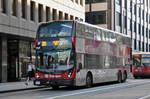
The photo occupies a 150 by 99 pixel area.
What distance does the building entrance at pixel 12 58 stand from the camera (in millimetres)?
32531

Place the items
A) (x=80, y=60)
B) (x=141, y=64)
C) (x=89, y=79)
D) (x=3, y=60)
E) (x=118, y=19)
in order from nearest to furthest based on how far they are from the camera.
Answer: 1. (x=80, y=60)
2. (x=89, y=79)
3. (x=3, y=60)
4. (x=141, y=64)
5. (x=118, y=19)

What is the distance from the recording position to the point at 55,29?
20.3 meters

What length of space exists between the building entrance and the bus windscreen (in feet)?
40.6

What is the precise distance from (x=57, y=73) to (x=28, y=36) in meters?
12.4

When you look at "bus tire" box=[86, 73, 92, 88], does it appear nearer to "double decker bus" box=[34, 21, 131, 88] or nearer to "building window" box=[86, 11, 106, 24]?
"double decker bus" box=[34, 21, 131, 88]

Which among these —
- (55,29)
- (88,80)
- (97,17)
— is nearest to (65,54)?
(55,29)

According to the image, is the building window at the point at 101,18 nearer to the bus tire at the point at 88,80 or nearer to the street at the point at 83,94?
the bus tire at the point at 88,80

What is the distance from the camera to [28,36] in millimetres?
31688

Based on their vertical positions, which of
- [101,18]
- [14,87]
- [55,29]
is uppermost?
[101,18]

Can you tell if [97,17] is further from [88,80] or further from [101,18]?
[88,80]

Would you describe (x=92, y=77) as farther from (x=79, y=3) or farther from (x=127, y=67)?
(x=79, y=3)

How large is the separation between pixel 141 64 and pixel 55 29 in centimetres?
1901

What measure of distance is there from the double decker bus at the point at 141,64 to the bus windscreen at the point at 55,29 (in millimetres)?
18526

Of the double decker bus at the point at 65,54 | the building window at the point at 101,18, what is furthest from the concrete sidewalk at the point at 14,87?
the building window at the point at 101,18
